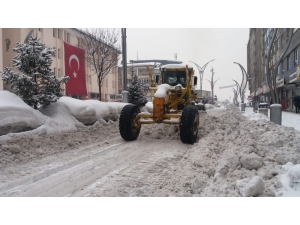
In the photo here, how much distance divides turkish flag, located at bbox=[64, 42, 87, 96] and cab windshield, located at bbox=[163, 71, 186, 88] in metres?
2.60

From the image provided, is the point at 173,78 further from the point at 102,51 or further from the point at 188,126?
the point at 102,51

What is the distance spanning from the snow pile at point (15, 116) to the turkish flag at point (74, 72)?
1.94 m

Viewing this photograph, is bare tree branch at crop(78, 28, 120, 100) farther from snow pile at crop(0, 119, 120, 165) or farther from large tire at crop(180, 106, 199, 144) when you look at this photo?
large tire at crop(180, 106, 199, 144)

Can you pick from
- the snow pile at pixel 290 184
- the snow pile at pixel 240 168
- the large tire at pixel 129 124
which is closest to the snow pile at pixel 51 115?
the large tire at pixel 129 124

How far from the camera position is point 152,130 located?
8156 mm

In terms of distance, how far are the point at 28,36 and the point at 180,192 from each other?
4884 millimetres

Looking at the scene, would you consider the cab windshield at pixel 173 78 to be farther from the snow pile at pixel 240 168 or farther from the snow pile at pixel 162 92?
the snow pile at pixel 240 168

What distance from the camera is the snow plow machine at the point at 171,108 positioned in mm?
6375

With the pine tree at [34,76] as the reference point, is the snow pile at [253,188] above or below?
below

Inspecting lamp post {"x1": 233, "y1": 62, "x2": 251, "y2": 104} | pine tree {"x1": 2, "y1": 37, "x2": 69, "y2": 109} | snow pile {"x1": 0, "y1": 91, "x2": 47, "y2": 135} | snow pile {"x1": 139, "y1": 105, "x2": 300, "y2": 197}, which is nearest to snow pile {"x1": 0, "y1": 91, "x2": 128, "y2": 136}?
snow pile {"x1": 0, "y1": 91, "x2": 47, "y2": 135}

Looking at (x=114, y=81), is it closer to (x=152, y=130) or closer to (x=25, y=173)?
(x=152, y=130)

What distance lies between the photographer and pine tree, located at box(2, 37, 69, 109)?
6910 millimetres

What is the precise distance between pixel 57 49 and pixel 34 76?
107 centimetres
